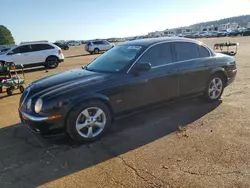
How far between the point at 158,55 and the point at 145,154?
226 centimetres

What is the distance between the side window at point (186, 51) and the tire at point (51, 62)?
12.9m

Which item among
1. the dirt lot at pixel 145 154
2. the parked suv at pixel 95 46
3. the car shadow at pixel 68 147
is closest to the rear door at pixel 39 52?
the dirt lot at pixel 145 154

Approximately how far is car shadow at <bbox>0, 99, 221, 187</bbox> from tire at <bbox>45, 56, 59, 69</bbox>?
12148 mm

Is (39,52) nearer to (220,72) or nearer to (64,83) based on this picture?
(220,72)

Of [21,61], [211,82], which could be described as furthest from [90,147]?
[21,61]

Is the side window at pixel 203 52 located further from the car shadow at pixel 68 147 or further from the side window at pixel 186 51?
the car shadow at pixel 68 147

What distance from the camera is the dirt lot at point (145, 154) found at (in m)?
3.44

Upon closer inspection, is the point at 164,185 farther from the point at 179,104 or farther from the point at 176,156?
the point at 179,104

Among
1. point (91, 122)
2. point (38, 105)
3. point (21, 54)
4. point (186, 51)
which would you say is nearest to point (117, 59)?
point (91, 122)

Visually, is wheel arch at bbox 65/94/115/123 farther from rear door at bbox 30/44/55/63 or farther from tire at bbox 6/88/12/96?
rear door at bbox 30/44/55/63

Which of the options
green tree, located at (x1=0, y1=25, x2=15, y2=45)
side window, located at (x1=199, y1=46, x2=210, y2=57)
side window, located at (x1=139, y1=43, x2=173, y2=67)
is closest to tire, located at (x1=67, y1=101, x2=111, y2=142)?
side window, located at (x1=139, y1=43, x2=173, y2=67)

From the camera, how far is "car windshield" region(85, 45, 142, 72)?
522cm

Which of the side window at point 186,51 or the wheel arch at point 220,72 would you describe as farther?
the wheel arch at point 220,72

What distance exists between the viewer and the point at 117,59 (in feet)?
18.1
